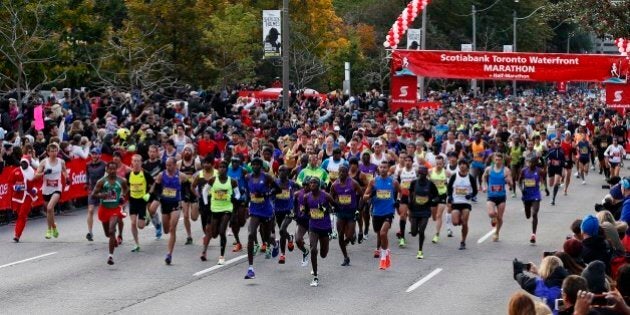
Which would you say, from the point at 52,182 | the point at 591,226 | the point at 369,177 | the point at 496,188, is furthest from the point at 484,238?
the point at 591,226

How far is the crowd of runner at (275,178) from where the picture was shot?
18.4 metres

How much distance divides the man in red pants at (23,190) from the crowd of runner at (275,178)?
0.08 ft

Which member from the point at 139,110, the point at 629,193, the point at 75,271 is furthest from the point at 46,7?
the point at 629,193

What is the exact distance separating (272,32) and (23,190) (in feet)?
45.6

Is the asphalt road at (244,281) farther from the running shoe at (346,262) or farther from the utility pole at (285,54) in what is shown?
the utility pole at (285,54)

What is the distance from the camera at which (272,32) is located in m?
34.3

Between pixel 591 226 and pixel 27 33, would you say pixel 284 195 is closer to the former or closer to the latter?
pixel 591 226

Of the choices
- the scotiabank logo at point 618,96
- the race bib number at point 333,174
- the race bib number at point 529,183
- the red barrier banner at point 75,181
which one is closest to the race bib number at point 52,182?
the red barrier banner at point 75,181

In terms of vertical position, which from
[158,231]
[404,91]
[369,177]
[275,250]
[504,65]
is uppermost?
[504,65]

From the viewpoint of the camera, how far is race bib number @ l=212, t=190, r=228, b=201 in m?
18.3

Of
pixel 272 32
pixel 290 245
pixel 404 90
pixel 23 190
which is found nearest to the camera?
pixel 290 245

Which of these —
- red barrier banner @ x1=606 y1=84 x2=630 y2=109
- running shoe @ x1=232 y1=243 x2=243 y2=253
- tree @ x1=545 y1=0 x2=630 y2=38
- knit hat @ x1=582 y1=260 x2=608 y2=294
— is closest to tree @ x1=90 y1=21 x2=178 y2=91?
red barrier banner @ x1=606 y1=84 x2=630 y2=109

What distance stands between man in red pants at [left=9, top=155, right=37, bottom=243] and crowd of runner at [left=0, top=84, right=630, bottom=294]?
24 millimetres

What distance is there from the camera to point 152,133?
26.7 m
